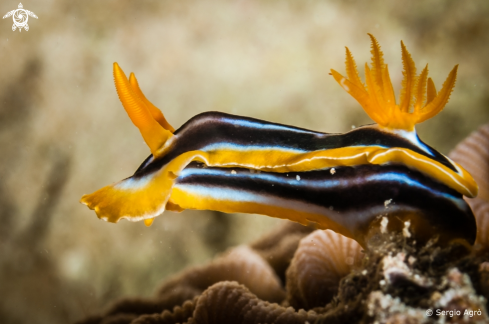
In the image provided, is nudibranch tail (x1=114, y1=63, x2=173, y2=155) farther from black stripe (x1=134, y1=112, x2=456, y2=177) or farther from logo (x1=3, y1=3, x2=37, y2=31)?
logo (x1=3, y1=3, x2=37, y2=31)

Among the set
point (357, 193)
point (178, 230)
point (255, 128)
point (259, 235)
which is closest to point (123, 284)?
point (178, 230)

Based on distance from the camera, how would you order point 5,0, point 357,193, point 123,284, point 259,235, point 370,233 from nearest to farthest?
point 370,233 → point 357,193 → point 5,0 → point 123,284 → point 259,235

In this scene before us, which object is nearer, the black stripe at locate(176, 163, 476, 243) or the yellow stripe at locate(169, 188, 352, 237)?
the black stripe at locate(176, 163, 476, 243)

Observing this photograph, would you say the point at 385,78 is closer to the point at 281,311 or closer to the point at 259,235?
the point at 281,311
